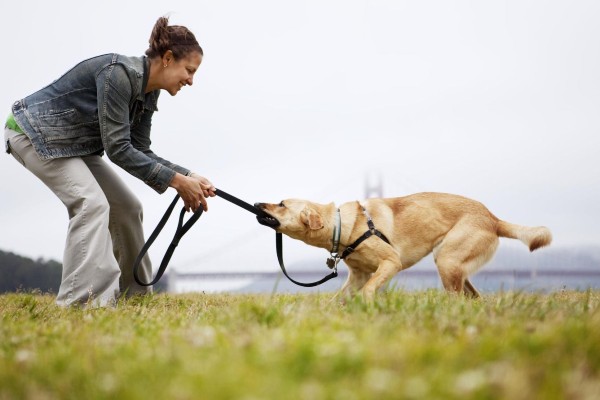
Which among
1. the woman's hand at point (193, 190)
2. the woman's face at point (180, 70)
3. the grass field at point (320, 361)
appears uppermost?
the woman's face at point (180, 70)

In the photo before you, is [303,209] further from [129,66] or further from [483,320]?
[483,320]

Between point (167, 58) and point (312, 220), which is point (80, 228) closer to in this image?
point (167, 58)

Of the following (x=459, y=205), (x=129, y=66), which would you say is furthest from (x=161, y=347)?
(x=459, y=205)

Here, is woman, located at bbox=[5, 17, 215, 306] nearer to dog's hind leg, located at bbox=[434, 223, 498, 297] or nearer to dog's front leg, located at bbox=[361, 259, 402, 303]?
dog's front leg, located at bbox=[361, 259, 402, 303]

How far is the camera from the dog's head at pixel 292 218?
13.8 feet

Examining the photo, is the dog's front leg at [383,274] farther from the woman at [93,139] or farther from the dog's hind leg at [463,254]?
the woman at [93,139]

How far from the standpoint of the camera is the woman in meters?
3.59

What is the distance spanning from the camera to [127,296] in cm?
448

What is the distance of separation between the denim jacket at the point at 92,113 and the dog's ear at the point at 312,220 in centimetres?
115

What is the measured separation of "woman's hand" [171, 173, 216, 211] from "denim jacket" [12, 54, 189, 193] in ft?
0.24

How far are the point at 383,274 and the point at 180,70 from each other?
2.23 m

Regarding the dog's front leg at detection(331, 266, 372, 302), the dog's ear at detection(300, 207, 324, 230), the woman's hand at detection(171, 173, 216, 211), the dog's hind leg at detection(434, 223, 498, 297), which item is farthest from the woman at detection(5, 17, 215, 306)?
the dog's hind leg at detection(434, 223, 498, 297)

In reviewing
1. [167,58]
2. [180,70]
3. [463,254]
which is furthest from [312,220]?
[167,58]

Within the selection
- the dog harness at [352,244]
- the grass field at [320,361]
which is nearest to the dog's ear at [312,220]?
the dog harness at [352,244]
